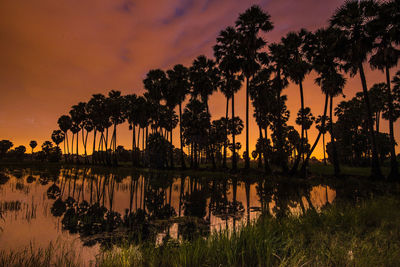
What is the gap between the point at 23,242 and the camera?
6895mm

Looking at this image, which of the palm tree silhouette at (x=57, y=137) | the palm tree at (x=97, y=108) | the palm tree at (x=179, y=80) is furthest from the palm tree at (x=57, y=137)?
the palm tree at (x=179, y=80)

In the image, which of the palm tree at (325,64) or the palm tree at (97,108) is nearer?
the palm tree at (325,64)

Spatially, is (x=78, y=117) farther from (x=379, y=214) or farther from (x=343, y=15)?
(x=379, y=214)

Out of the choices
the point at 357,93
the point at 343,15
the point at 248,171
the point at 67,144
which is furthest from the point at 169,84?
the point at 67,144

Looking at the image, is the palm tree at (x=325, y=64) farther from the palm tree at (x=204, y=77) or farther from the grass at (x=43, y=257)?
the grass at (x=43, y=257)

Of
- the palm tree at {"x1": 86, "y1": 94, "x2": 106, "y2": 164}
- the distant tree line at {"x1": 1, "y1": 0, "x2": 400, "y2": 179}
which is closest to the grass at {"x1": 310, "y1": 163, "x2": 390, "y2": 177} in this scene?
the distant tree line at {"x1": 1, "y1": 0, "x2": 400, "y2": 179}

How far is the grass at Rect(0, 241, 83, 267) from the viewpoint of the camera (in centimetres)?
473

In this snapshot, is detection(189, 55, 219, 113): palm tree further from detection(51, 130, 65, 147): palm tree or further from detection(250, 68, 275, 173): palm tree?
detection(51, 130, 65, 147): palm tree

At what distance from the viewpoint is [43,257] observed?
18.7 ft

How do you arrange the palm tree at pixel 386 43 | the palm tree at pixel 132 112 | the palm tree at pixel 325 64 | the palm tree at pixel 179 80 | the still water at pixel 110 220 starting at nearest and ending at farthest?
the still water at pixel 110 220
the palm tree at pixel 386 43
the palm tree at pixel 325 64
the palm tree at pixel 179 80
the palm tree at pixel 132 112

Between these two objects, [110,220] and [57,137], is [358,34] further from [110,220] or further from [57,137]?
[57,137]

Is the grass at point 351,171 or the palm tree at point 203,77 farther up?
the palm tree at point 203,77

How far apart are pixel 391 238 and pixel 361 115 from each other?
6521 cm

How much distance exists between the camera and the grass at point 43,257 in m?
4.73
